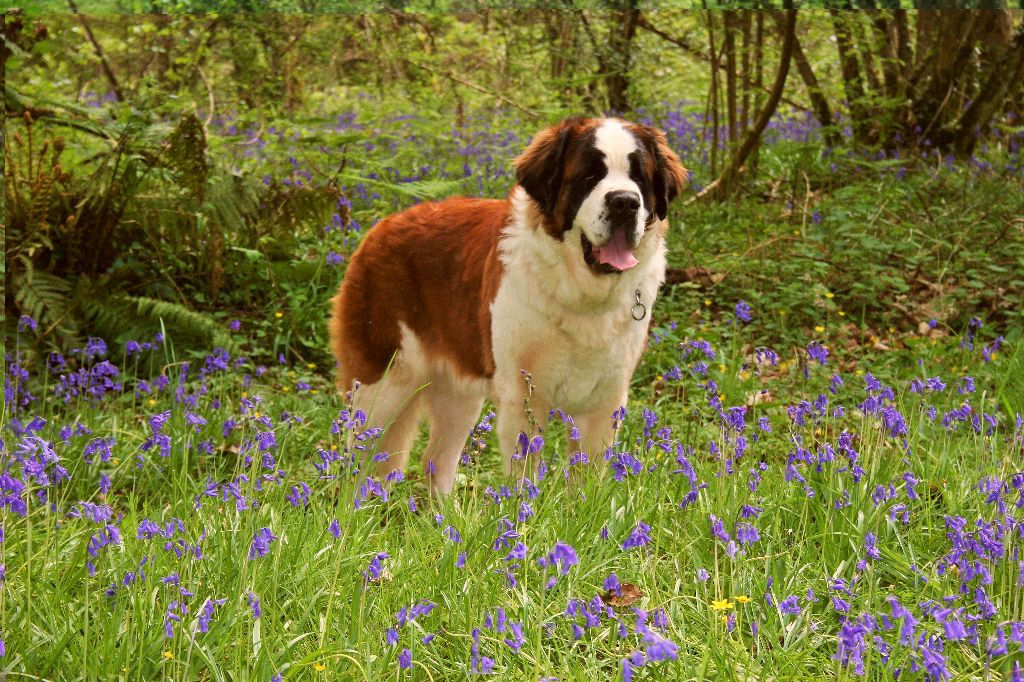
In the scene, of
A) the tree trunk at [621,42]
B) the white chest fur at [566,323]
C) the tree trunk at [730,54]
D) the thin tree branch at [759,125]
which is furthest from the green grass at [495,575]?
the tree trunk at [621,42]

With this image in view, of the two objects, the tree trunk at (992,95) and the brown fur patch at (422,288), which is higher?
the tree trunk at (992,95)

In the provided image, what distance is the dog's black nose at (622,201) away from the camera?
11.9ft

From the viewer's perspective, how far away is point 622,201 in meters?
3.63

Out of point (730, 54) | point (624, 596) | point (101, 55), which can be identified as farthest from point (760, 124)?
point (624, 596)

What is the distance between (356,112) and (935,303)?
8.03 metres

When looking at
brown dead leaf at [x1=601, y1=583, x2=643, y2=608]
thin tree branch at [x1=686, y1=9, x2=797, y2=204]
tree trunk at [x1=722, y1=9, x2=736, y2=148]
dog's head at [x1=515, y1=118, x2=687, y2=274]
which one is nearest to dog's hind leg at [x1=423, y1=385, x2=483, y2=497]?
dog's head at [x1=515, y1=118, x2=687, y2=274]

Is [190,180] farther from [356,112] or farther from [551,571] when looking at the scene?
[356,112]

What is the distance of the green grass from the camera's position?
7.88 ft

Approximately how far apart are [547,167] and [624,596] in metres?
1.68

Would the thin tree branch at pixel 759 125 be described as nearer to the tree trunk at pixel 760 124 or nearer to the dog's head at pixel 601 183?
the tree trunk at pixel 760 124

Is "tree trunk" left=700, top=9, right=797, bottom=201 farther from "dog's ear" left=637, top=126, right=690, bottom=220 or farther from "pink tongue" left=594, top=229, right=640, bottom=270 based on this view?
"pink tongue" left=594, top=229, right=640, bottom=270

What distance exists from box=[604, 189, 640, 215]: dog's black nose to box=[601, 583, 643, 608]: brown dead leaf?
1320 mm

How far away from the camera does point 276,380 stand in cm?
589

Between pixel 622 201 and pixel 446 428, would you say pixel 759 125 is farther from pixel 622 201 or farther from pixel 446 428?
pixel 622 201
